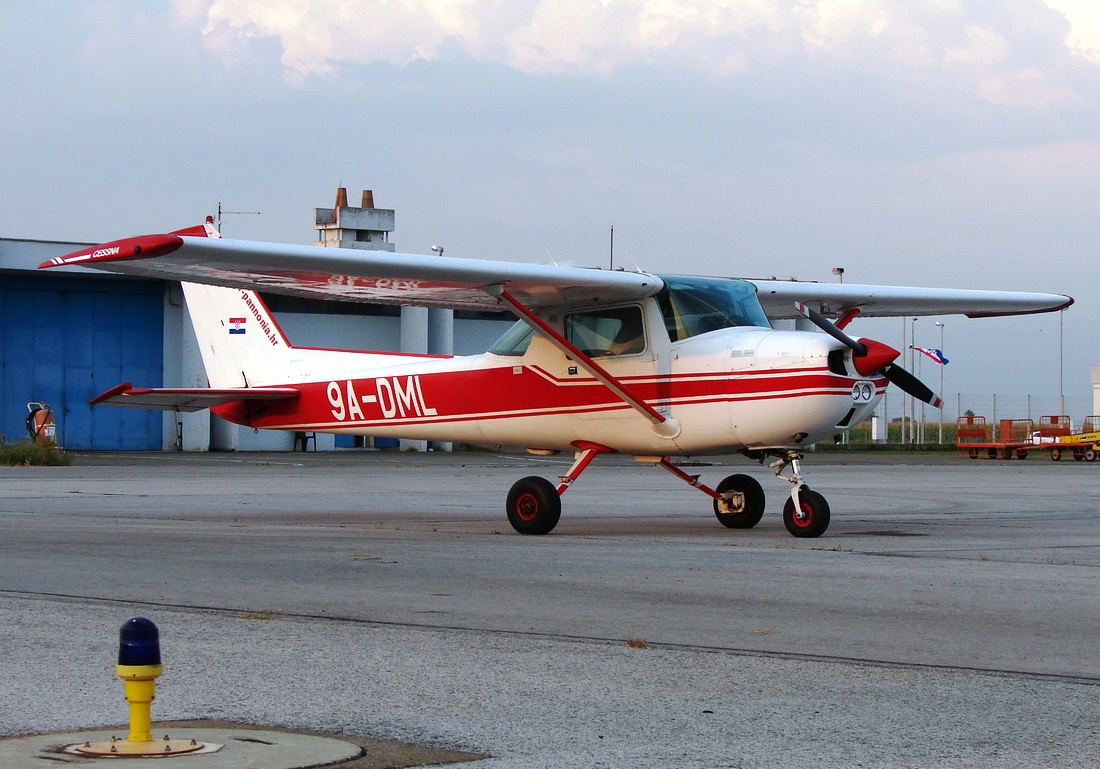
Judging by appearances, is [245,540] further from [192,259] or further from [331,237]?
[331,237]

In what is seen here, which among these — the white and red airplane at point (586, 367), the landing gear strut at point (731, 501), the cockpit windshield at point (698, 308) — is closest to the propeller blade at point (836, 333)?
the white and red airplane at point (586, 367)

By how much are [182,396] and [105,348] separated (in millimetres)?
30188

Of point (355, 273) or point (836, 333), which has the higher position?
point (355, 273)

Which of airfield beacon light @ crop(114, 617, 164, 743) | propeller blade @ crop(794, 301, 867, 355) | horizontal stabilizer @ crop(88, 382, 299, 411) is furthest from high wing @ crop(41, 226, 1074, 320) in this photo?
airfield beacon light @ crop(114, 617, 164, 743)

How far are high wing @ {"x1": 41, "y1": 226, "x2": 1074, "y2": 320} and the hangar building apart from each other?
101 feet

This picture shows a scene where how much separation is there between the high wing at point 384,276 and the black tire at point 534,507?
78.5 inches

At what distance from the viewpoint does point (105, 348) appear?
44875mm

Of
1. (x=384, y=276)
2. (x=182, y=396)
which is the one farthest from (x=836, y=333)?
(x=182, y=396)

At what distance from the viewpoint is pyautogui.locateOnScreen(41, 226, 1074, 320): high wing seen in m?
11.8

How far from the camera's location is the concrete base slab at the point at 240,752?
4.15 metres

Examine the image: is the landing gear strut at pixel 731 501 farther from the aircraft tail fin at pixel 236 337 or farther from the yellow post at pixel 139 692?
the yellow post at pixel 139 692

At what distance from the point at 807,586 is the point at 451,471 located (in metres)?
21.7

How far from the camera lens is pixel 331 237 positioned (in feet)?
169

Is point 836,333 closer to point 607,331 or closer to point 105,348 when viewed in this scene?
point 607,331
